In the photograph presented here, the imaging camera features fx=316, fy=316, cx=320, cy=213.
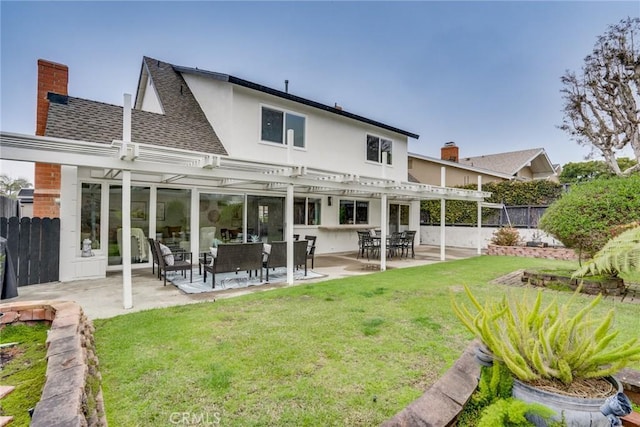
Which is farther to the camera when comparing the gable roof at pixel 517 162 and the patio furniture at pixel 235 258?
the gable roof at pixel 517 162

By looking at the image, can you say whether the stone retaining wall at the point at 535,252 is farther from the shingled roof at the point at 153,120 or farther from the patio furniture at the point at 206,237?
the shingled roof at the point at 153,120

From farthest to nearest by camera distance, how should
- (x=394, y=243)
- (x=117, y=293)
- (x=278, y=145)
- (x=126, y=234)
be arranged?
(x=394, y=243) → (x=278, y=145) → (x=117, y=293) → (x=126, y=234)

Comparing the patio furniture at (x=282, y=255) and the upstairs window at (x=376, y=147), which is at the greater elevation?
the upstairs window at (x=376, y=147)

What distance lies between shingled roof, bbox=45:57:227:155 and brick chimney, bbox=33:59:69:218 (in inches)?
24.9

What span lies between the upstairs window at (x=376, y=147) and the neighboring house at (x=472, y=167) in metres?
5.23

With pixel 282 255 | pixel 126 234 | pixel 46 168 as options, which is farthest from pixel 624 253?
pixel 46 168

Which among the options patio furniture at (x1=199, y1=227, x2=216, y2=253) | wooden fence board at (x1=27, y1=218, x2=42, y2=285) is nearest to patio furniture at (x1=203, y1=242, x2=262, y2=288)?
patio furniture at (x1=199, y1=227, x2=216, y2=253)

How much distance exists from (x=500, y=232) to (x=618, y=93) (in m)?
11.0

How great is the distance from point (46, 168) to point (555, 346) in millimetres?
11993

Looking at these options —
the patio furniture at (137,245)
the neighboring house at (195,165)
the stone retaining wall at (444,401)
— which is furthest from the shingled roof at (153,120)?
the stone retaining wall at (444,401)

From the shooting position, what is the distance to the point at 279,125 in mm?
11797

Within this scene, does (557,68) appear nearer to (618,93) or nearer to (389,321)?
(618,93)

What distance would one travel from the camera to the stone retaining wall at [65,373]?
192 cm

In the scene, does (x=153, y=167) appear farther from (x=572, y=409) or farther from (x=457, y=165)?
(x=457, y=165)
